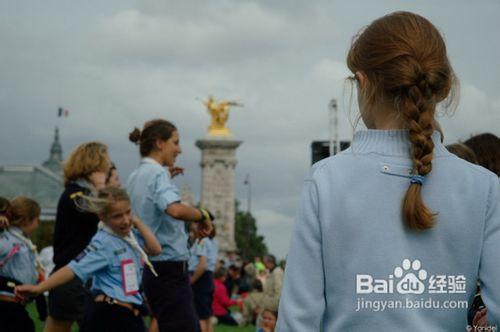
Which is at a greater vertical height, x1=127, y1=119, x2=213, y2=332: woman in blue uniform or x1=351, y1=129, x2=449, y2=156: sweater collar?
x1=351, y1=129, x2=449, y2=156: sweater collar

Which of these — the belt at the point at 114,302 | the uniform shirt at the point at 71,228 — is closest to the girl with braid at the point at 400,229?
the belt at the point at 114,302

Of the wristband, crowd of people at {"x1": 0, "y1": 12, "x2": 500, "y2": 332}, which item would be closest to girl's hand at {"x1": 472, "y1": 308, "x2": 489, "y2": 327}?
crowd of people at {"x1": 0, "y1": 12, "x2": 500, "y2": 332}

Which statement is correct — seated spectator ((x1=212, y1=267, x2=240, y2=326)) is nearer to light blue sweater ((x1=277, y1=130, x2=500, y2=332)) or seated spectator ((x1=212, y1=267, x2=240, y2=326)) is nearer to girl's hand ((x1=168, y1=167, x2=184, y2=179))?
girl's hand ((x1=168, y1=167, x2=184, y2=179))

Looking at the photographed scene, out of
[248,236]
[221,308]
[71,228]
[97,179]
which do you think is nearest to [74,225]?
[71,228]

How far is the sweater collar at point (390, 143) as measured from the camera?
253 cm

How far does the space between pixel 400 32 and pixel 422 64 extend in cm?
11

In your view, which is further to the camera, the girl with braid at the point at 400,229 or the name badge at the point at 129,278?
the name badge at the point at 129,278

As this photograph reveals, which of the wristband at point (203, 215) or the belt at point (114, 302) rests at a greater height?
the wristband at point (203, 215)

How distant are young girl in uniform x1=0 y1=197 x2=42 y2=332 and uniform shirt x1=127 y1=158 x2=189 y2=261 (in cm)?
110

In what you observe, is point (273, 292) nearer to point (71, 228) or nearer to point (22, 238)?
point (22, 238)

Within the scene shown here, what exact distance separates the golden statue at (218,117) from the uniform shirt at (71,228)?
230 ft

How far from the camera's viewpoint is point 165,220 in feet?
22.5

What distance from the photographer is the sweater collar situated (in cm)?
253

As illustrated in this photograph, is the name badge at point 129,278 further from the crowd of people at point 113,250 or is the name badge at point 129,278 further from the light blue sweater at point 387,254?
the light blue sweater at point 387,254
